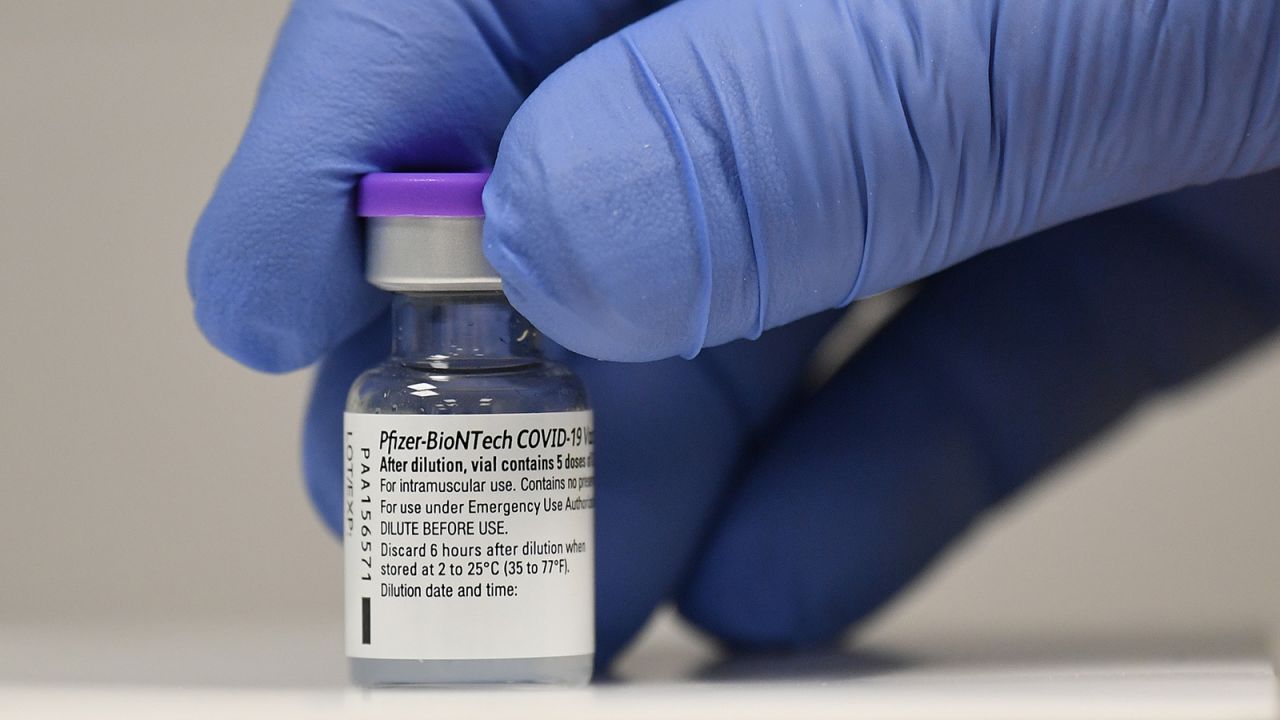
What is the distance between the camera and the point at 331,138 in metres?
0.79

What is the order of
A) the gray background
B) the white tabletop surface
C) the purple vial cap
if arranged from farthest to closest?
the gray background, the purple vial cap, the white tabletop surface

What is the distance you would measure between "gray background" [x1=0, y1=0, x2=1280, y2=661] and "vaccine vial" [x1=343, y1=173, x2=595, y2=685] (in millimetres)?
708

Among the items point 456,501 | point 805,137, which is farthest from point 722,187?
point 456,501

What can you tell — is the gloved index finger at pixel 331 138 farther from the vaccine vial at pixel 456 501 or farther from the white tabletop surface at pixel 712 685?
the white tabletop surface at pixel 712 685

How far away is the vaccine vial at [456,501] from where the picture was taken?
735mm

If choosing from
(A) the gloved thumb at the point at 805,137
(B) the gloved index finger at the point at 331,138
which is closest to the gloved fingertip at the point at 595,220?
(A) the gloved thumb at the point at 805,137

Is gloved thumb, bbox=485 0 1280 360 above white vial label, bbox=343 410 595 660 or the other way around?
above

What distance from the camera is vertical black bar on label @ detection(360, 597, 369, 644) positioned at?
2.48ft

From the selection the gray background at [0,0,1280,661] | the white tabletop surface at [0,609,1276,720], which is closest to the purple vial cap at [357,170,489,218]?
the white tabletop surface at [0,609,1276,720]

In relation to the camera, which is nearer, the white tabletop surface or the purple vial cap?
the white tabletop surface

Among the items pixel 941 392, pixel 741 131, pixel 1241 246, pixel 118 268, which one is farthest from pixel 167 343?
pixel 1241 246

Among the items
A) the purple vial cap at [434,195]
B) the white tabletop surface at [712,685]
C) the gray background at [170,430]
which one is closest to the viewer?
the white tabletop surface at [712,685]

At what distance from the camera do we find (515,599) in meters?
0.74

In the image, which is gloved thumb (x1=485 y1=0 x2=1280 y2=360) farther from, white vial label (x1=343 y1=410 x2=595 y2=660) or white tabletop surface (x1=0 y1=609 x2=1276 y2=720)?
white tabletop surface (x1=0 y1=609 x2=1276 y2=720)
